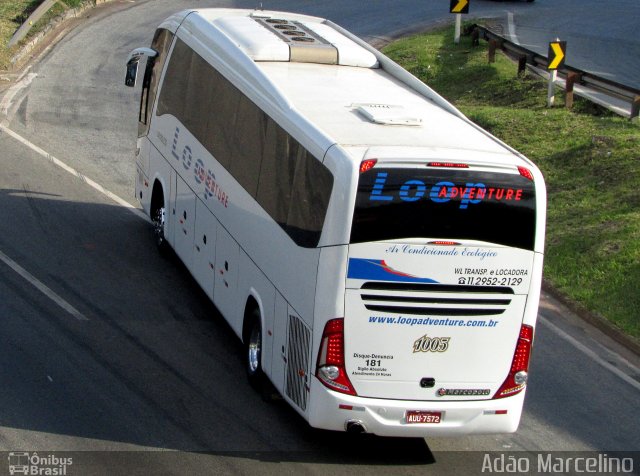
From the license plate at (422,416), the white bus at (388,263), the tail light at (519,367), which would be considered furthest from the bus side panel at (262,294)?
the tail light at (519,367)

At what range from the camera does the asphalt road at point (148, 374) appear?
10844mm

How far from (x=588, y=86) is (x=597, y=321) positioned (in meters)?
9.05

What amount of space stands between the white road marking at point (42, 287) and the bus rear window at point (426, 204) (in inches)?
217

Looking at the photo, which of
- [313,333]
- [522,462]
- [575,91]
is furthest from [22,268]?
[575,91]

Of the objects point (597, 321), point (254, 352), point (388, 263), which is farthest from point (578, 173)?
point (388, 263)

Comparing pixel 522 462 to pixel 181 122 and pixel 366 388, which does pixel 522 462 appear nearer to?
pixel 366 388

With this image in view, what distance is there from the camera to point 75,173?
20.5 meters

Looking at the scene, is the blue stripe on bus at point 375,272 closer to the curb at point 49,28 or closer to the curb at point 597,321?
the curb at point 597,321

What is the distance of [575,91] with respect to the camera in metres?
24.7

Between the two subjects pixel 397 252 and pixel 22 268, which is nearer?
pixel 397 252

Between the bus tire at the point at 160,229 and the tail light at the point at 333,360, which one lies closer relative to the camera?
the tail light at the point at 333,360

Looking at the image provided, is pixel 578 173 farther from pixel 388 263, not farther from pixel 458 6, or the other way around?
pixel 458 6

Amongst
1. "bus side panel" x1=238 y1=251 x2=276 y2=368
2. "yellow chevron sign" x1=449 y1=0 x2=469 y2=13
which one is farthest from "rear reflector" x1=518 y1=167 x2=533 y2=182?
"yellow chevron sign" x1=449 y1=0 x2=469 y2=13

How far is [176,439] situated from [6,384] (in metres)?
2.26
